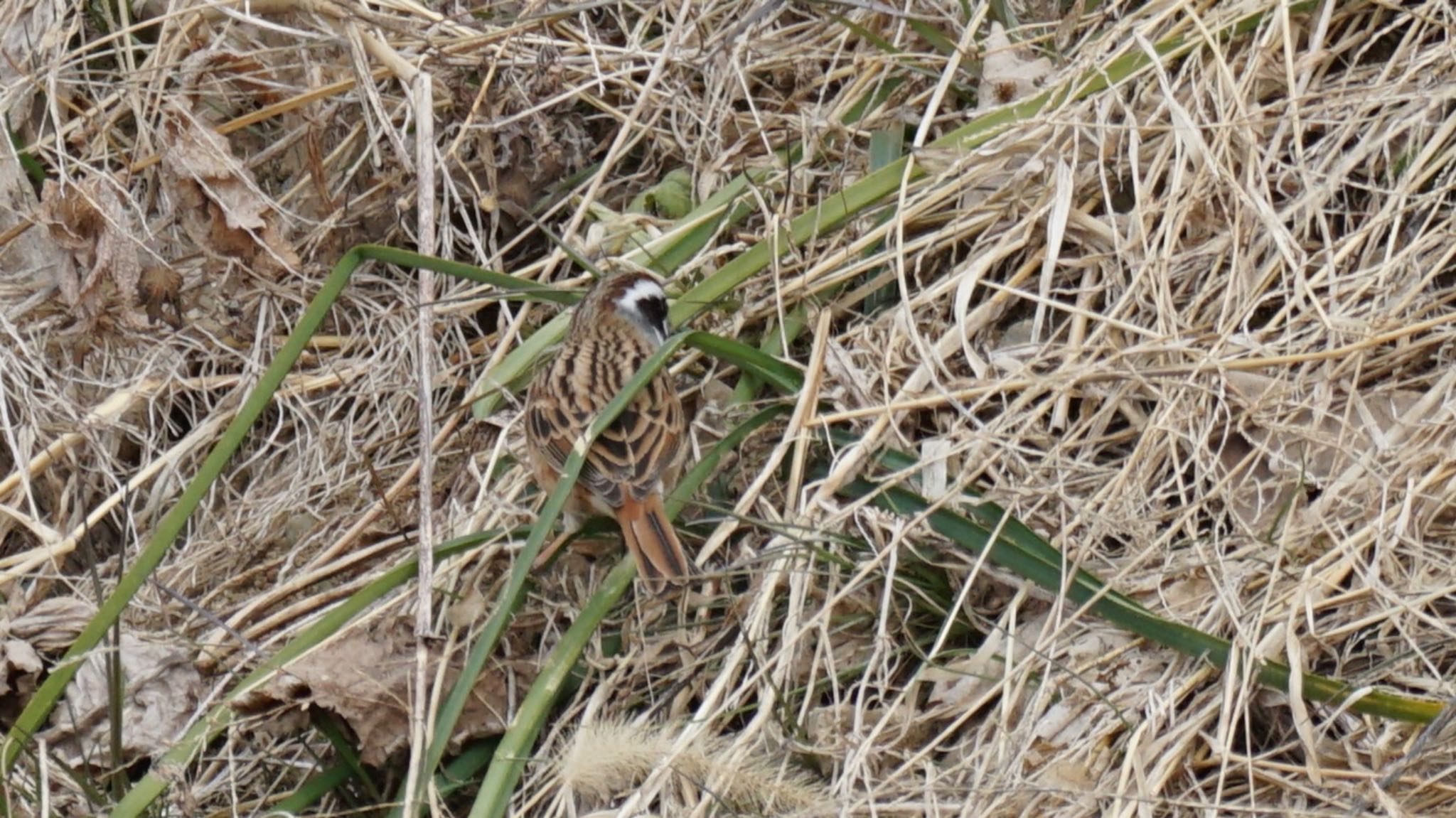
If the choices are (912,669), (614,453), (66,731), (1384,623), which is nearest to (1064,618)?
(912,669)

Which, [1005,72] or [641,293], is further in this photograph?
[1005,72]

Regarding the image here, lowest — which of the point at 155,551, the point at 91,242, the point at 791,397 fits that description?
the point at 791,397

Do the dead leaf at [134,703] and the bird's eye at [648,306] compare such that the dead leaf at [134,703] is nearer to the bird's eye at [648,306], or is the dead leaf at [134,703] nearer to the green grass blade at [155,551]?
Result: the green grass blade at [155,551]

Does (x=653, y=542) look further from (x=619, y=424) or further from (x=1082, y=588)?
(x=1082, y=588)

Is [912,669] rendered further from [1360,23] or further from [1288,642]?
[1360,23]

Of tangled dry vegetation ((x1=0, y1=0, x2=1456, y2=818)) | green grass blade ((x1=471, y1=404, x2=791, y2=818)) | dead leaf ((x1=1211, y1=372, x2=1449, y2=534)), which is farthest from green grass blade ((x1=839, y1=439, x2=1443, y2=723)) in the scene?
dead leaf ((x1=1211, y1=372, x2=1449, y2=534))

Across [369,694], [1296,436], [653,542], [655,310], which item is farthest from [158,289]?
[1296,436]
